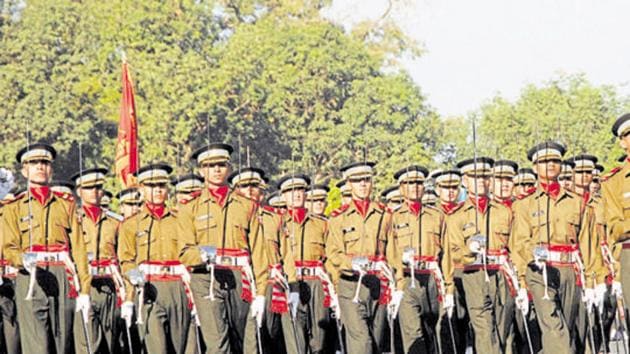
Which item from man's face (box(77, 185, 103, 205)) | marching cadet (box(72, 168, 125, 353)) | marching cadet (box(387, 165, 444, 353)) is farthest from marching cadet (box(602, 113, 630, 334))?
man's face (box(77, 185, 103, 205))

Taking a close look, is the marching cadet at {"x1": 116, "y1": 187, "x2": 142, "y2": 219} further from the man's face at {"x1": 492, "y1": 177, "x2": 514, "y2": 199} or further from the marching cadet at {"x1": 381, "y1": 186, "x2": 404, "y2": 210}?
the man's face at {"x1": 492, "y1": 177, "x2": 514, "y2": 199}

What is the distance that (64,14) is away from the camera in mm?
41219

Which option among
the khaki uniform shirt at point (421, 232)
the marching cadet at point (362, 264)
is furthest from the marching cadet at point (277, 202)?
the marching cadet at point (362, 264)

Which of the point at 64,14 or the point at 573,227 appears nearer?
the point at 573,227

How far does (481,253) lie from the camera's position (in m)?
17.3

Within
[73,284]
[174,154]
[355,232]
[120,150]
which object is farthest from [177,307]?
[174,154]

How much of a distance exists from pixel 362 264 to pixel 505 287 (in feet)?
4.65

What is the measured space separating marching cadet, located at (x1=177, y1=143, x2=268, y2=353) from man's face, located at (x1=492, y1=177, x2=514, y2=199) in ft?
12.3

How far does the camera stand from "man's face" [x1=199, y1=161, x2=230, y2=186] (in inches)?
596

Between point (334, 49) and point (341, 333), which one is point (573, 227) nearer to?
point (341, 333)

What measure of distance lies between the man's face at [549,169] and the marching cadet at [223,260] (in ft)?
9.18

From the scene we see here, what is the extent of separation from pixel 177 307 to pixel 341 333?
3397 millimetres

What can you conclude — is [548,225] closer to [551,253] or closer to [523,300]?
[551,253]

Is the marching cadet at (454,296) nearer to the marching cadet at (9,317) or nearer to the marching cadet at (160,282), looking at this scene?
the marching cadet at (160,282)
